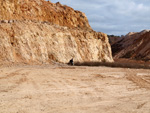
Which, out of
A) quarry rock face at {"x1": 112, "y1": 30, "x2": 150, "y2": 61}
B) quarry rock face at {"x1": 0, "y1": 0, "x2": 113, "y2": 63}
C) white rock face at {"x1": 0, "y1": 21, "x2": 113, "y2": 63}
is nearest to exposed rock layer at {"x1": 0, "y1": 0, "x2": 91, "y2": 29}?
quarry rock face at {"x1": 0, "y1": 0, "x2": 113, "y2": 63}

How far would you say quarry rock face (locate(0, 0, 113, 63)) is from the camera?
72.3 ft

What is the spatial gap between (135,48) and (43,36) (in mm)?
53377

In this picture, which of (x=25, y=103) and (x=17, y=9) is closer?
(x=25, y=103)

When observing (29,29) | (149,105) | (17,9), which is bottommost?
(149,105)

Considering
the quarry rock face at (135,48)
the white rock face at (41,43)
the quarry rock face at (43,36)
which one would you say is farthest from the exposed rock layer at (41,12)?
the quarry rock face at (135,48)

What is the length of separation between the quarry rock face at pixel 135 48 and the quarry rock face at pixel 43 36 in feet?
91.1

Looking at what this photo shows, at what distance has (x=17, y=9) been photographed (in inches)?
1187

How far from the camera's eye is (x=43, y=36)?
26875mm

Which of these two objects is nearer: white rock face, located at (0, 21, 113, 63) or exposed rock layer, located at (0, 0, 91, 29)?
white rock face, located at (0, 21, 113, 63)

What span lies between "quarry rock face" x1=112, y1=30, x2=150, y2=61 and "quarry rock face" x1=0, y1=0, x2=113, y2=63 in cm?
2775

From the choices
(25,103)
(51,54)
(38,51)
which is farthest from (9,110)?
(51,54)

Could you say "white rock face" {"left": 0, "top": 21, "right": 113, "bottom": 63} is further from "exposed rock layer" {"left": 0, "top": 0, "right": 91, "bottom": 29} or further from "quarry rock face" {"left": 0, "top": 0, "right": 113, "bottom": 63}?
"exposed rock layer" {"left": 0, "top": 0, "right": 91, "bottom": 29}

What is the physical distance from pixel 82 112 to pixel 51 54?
800 inches

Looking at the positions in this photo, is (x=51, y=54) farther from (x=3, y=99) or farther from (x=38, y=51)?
(x=3, y=99)
